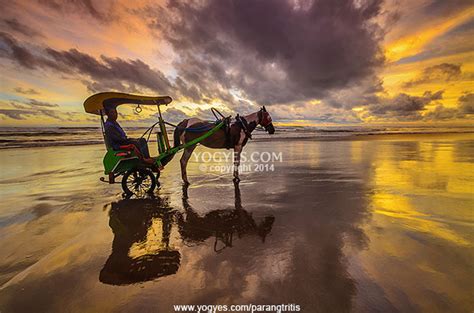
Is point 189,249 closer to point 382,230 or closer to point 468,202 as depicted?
point 382,230

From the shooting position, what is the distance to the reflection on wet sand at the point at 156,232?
3127mm

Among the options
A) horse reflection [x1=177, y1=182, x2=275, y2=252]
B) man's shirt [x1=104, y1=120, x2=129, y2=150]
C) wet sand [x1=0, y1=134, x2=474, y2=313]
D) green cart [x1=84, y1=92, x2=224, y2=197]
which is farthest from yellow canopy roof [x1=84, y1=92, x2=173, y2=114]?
horse reflection [x1=177, y1=182, x2=275, y2=252]

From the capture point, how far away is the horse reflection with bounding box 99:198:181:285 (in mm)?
3037

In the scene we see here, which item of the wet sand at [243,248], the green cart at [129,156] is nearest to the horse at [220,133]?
the green cart at [129,156]

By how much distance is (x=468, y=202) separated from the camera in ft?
18.1

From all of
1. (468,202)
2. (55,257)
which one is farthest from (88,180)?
(468,202)

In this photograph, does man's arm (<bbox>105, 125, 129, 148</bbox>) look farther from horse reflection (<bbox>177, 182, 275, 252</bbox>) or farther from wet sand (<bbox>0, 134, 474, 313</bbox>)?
horse reflection (<bbox>177, 182, 275, 252</bbox>)

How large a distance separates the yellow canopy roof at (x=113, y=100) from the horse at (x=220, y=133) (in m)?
1.27

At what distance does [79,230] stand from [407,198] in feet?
24.2

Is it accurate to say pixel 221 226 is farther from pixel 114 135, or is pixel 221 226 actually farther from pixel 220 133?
pixel 220 133

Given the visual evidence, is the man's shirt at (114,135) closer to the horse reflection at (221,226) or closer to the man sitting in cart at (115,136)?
the man sitting in cart at (115,136)

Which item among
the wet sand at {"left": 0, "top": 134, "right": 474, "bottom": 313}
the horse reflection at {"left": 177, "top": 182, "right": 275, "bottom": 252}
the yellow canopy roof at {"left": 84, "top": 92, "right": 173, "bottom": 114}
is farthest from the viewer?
the yellow canopy roof at {"left": 84, "top": 92, "right": 173, "bottom": 114}

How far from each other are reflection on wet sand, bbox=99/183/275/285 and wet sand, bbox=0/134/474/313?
0.07ft

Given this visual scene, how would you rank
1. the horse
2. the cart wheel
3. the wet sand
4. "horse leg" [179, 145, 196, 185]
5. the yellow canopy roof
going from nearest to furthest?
the wet sand → the yellow canopy roof → the cart wheel → "horse leg" [179, 145, 196, 185] → the horse
